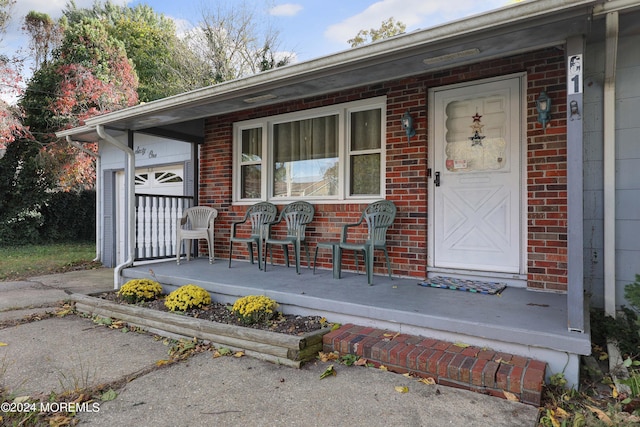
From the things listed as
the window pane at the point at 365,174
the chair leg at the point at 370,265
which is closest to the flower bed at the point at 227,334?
the chair leg at the point at 370,265

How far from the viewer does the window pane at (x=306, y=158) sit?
4.89 m

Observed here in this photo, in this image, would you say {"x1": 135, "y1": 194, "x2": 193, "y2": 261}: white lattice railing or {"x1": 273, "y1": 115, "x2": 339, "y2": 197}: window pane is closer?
{"x1": 273, "y1": 115, "x2": 339, "y2": 197}: window pane

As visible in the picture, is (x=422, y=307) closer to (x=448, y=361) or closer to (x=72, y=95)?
(x=448, y=361)

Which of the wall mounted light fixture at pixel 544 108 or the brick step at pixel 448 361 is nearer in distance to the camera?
the brick step at pixel 448 361

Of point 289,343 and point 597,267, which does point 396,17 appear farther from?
point 289,343

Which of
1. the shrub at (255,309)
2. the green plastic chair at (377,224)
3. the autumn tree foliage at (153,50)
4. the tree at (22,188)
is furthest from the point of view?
the autumn tree foliage at (153,50)

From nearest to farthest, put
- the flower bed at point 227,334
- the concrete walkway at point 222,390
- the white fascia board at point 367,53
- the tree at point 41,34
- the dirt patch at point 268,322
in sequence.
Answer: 1. the concrete walkway at point 222,390
2. the white fascia board at point 367,53
3. the flower bed at point 227,334
4. the dirt patch at point 268,322
5. the tree at point 41,34

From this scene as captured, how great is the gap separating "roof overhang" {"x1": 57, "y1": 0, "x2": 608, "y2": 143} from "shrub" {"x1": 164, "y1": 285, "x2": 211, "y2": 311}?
78.9 inches

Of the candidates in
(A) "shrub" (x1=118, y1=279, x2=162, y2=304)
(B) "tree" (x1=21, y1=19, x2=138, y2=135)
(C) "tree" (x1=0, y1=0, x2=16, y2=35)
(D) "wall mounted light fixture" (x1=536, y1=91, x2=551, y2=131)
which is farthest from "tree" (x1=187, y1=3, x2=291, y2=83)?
(D) "wall mounted light fixture" (x1=536, y1=91, x2=551, y2=131)

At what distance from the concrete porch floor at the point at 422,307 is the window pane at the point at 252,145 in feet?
6.01

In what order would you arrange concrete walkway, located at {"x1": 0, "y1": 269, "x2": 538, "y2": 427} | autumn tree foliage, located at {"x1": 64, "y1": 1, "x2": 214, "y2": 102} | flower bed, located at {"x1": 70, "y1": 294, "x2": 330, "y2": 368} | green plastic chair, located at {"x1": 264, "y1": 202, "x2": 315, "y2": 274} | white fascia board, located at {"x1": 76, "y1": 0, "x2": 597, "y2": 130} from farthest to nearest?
autumn tree foliage, located at {"x1": 64, "y1": 1, "x2": 214, "y2": 102}
green plastic chair, located at {"x1": 264, "y1": 202, "x2": 315, "y2": 274}
flower bed, located at {"x1": 70, "y1": 294, "x2": 330, "y2": 368}
white fascia board, located at {"x1": 76, "y1": 0, "x2": 597, "y2": 130}
concrete walkway, located at {"x1": 0, "y1": 269, "x2": 538, "y2": 427}

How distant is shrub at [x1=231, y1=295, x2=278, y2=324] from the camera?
3156 millimetres

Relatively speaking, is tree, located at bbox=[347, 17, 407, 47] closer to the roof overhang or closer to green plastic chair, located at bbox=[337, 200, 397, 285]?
the roof overhang

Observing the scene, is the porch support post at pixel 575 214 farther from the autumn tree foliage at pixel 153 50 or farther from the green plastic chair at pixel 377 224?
the autumn tree foliage at pixel 153 50
